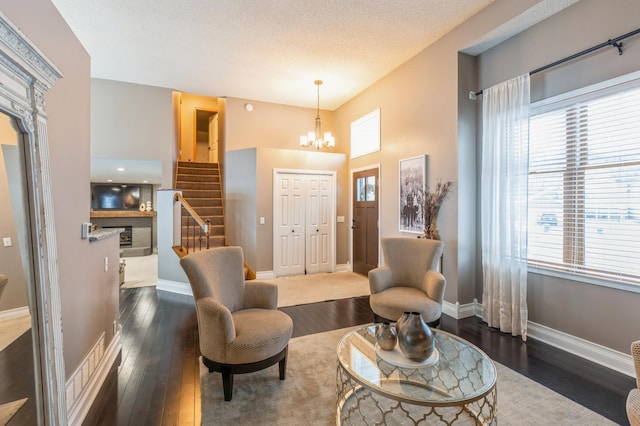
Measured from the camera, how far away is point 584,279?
2.84 metres

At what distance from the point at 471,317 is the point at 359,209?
298 cm

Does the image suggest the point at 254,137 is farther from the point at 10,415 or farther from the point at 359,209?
the point at 10,415

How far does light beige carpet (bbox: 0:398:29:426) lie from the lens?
1.12m

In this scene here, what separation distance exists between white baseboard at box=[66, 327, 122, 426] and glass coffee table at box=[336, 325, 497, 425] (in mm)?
1683

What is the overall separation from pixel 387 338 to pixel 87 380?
2.17 meters

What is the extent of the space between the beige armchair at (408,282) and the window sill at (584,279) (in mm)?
1041

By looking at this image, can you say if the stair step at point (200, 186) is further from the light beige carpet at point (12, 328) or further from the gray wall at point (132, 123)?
the light beige carpet at point (12, 328)

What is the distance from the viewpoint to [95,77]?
218 inches

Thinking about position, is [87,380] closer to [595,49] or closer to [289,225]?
[289,225]

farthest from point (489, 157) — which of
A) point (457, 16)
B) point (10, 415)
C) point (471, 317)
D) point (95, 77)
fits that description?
point (95, 77)

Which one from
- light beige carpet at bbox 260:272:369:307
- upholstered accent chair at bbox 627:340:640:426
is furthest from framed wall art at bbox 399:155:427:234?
upholstered accent chair at bbox 627:340:640:426

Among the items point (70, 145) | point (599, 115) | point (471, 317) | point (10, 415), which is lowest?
point (471, 317)

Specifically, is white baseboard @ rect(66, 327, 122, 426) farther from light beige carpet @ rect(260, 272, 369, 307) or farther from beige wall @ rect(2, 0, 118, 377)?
light beige carpet @ rect(260, 272, 369, 307)

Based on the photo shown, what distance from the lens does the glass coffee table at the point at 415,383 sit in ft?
5.43
